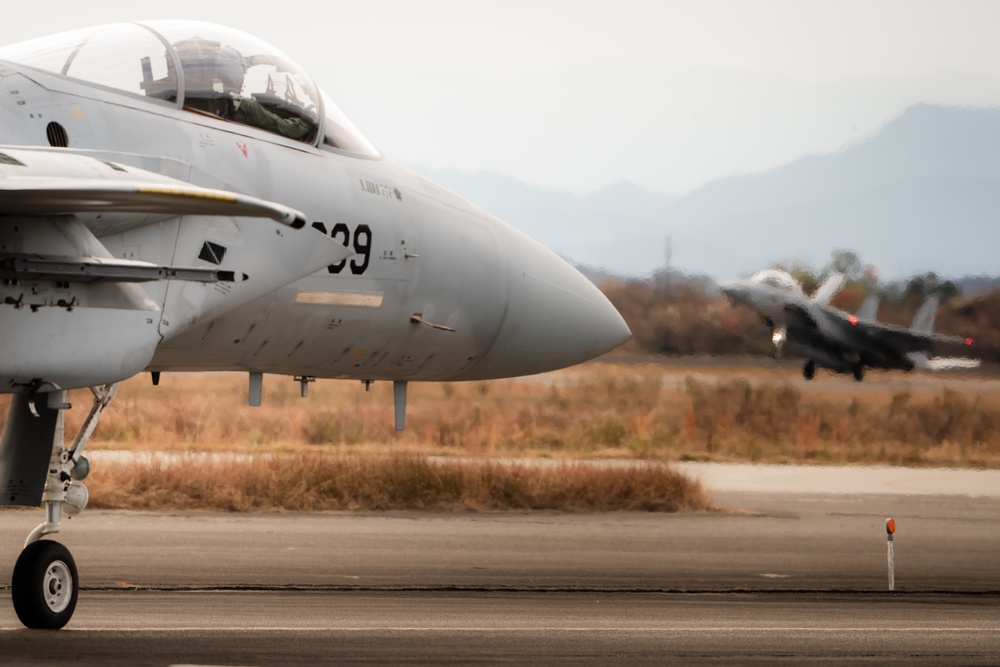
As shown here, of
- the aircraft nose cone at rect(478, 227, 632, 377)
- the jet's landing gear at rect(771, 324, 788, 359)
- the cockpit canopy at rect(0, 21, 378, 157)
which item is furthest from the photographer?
the jet's landing gear at rect(771, 324, 788, 359)

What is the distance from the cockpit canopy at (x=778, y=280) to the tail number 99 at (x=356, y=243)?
2645 centimetres

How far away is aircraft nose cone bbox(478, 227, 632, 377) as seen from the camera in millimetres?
11750

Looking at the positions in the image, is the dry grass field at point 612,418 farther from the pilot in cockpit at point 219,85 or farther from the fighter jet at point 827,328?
the pilot in cockpit at point 219,85

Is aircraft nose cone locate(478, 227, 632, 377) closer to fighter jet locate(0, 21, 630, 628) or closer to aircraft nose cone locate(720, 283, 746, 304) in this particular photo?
fighter jet locate(0, 21, 630, 628)

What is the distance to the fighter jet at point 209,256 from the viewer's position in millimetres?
7895

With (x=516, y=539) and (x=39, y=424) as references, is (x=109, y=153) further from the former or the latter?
(x=516, y=539)

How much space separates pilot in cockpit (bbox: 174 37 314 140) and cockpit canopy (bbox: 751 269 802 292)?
1059 inches

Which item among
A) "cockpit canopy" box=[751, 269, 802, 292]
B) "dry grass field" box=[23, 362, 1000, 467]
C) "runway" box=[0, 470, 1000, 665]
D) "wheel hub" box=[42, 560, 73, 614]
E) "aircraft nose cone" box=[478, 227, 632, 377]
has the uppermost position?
"cockpit canopy" box=[751, 269, 802, 292]

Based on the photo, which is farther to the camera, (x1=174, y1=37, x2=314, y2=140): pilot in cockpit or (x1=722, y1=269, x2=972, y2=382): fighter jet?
(x1=722, y1=269, x2=972, y2=382): fighter jet

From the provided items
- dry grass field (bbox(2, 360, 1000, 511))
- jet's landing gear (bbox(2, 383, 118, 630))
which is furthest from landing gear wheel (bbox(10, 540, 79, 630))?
dry grass field (bbox(2, 360, 1000, 511))

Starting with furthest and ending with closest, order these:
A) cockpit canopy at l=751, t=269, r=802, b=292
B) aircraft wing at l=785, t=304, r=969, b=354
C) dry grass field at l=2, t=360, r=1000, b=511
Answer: cockpit canopy at l=751, t=269, r=802, b=292, aircraft wing at l=785, t=304, r=969, b=354, dry grass field at l=2, t=360, r=1000, b=511

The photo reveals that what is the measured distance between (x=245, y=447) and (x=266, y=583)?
13.2 m

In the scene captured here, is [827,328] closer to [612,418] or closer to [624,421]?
[624,421]

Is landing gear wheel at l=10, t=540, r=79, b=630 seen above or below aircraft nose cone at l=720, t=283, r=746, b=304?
below
